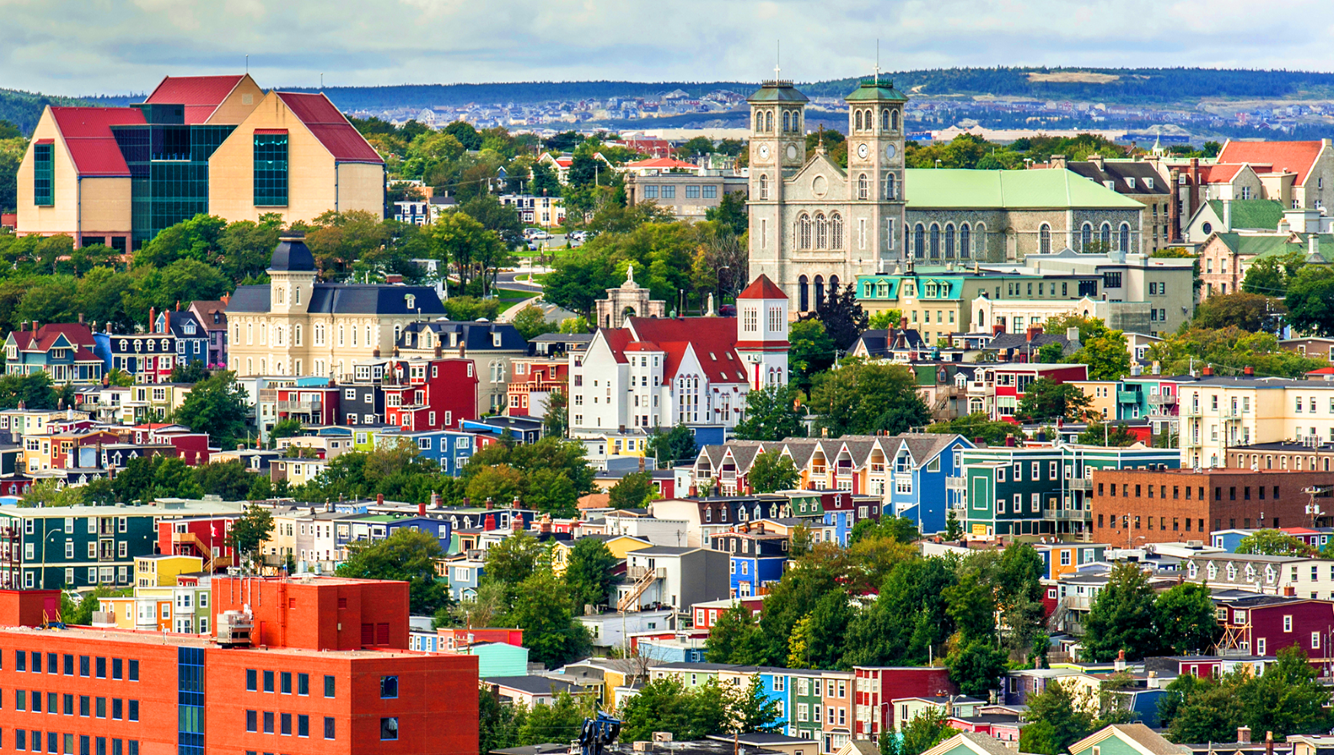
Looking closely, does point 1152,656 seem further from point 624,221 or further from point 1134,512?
point 624,221

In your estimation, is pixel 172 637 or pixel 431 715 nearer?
pixel 431 715

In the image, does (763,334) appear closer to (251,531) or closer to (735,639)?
(251,531)

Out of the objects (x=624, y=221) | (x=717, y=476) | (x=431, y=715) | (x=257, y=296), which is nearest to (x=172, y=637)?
(x=431, y=715)

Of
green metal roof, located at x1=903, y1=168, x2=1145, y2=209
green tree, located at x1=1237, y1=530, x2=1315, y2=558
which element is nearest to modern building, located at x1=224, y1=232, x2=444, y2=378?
green metal roof, located at x1=903, y1=168, x2=1145, y2=209

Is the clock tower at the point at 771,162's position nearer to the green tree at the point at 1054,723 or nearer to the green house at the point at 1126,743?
the green tree at the point at 1054,723

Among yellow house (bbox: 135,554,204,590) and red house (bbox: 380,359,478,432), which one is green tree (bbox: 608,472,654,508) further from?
red house (bbox: 380,359,478,432)

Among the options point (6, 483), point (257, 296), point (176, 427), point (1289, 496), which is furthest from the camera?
point (257, 296)
